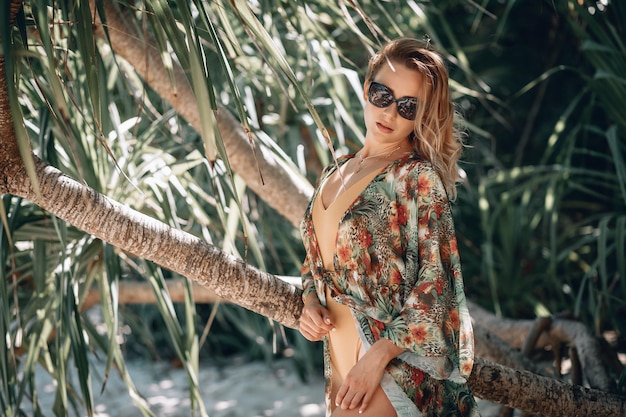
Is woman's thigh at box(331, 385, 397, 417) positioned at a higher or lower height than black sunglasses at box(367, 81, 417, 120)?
lower

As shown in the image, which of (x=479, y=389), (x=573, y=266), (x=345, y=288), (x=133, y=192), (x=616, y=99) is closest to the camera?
(x=345, y=288)

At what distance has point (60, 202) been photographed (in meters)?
1.26

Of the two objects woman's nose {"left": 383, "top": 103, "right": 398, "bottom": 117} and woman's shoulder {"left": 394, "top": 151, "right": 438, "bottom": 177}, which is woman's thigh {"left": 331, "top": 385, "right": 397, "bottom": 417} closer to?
woman's shoulder {"left": 394, "top": 151, "right": 438, "bottom": 177}

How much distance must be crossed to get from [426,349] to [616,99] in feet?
4.55

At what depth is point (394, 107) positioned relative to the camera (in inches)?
53.2

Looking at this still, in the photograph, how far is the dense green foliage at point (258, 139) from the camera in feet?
4.55

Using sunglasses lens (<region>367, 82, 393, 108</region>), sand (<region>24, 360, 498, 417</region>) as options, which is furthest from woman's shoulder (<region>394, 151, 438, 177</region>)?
sand (<region>24, 360, 498, 417</region>)

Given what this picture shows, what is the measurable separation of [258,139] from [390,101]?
0.73m

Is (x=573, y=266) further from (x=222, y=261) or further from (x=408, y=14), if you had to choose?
(x=222, y=261)

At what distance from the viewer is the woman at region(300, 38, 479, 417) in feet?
4.08

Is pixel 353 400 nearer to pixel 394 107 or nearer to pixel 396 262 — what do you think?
pixel 396 262

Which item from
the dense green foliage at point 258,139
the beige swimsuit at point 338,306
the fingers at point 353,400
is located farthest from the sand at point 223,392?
the fingers at point 353,400

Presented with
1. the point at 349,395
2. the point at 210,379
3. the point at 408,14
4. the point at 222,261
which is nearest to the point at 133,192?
the point at 222,261

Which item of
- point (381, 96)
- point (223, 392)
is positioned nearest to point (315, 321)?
point (381, 96)
